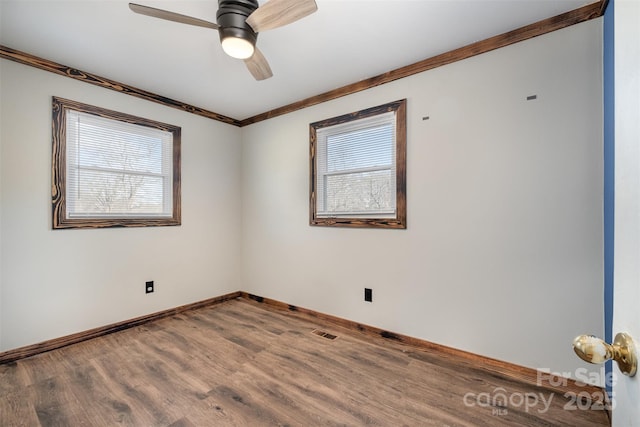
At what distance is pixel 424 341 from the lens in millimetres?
2467

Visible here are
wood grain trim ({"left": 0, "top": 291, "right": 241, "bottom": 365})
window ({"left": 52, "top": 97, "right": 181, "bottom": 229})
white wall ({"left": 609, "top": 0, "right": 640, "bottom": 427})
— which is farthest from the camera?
window ({"left": 52, "top": 97, "right": 181, "bottom": 229})

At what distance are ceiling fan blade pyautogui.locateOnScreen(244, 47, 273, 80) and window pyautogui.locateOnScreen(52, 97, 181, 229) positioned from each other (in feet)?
5.63

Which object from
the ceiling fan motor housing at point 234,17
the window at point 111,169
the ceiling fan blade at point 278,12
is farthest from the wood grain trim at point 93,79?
the ceiling fan blade at point 278,12

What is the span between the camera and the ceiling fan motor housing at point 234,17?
65.6 inches

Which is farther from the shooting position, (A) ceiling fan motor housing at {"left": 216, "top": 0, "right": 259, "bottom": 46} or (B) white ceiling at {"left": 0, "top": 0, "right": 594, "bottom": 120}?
(B) white ceiling at {"left": 0, "top": 0, "right": 594, "bottom": 120}

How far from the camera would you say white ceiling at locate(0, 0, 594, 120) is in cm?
184

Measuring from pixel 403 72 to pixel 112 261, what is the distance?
11.3ft

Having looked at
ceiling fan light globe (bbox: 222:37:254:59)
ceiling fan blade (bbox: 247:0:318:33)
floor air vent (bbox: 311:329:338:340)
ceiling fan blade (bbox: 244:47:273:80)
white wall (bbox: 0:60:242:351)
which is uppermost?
ceiling fan blade (bbox: 247:0:318:33)

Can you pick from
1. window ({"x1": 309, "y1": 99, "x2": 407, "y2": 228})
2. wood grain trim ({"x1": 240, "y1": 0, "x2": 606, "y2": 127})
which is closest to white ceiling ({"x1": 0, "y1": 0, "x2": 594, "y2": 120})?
wood grain trim ({"x1": 240, "y1": 0, "x2": 606, "y2": 127})

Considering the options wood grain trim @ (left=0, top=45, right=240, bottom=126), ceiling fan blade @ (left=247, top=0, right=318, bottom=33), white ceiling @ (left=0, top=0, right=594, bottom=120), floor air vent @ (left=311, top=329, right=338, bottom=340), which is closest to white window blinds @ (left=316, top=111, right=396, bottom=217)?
white ceiling @ (left=0, top=0, right=594, bottom=120)

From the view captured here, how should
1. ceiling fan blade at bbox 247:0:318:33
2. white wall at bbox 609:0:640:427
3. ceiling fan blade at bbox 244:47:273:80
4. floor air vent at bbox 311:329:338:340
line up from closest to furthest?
white wall at bbox 609:0:640:427 < ceiling fan blade at bbox 247:0:318:33 < ceiling fan blade at bbox 244:47:273:80 < floor air vent at bbox 311:329:338:340

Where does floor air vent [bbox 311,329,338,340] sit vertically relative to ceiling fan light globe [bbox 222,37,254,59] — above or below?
below

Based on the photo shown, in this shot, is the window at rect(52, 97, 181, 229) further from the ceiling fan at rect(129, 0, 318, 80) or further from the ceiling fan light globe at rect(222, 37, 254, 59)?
the ceiling fan light globe at rect(222, 37, 254, 59)

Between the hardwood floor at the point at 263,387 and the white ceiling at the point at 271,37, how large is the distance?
8.37 ft
